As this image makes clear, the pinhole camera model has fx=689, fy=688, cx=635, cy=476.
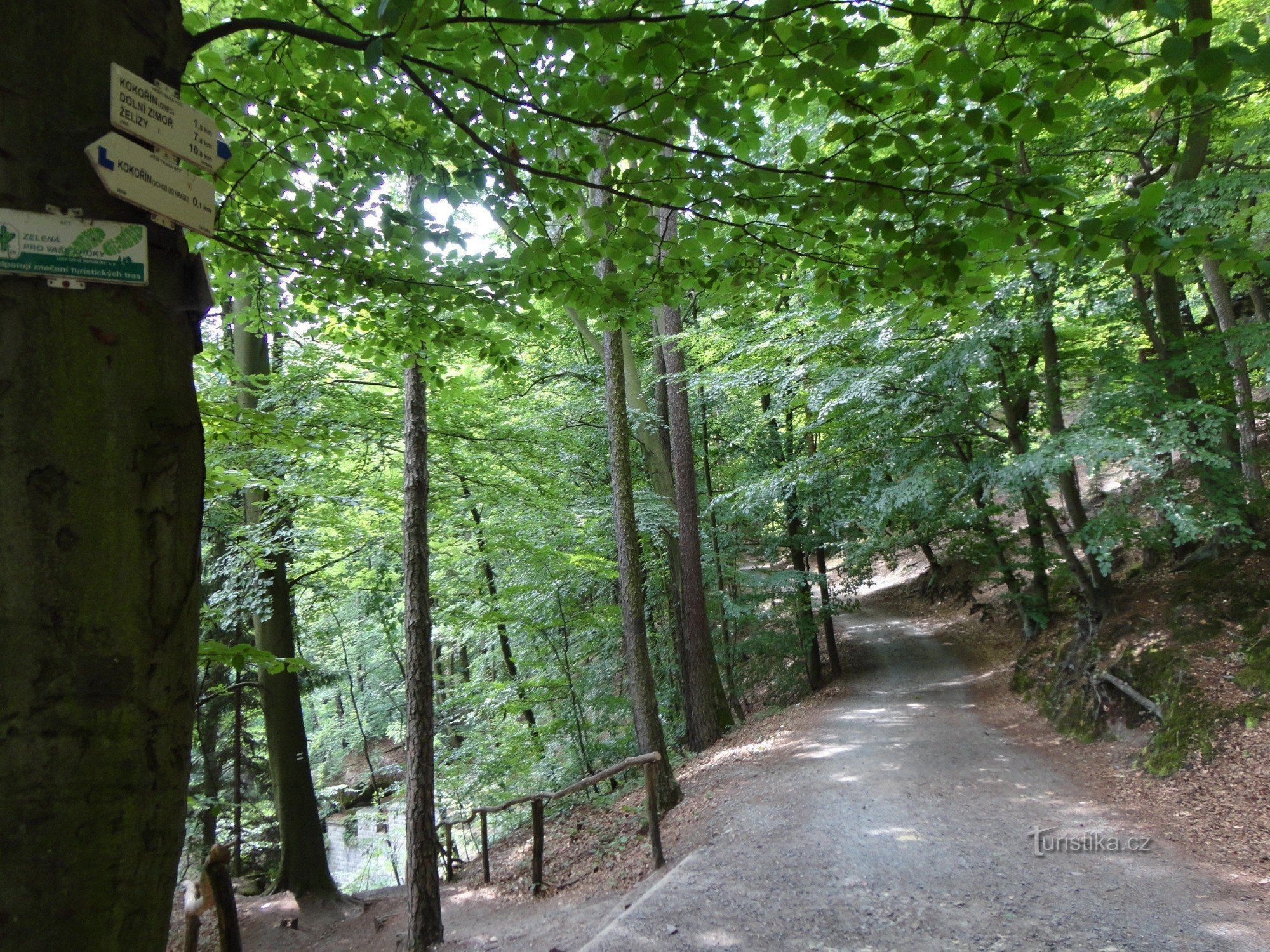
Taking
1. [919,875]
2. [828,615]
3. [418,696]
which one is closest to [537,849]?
[418,696]

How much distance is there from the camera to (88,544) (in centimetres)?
117

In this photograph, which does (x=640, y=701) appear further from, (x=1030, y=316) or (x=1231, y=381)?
(x=1231, y=381)

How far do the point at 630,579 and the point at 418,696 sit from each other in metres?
2.86

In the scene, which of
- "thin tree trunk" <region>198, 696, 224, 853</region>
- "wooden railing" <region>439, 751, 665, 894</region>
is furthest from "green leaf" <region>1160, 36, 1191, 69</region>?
"thin tree trunk" <region>198, 696, 224, 853</region>

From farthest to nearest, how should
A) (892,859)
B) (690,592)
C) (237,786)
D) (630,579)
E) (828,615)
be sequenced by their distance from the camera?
(828,615) < (237,786) < (690,592) < (630,579) < (892,859)

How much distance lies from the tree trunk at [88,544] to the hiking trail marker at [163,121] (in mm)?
25

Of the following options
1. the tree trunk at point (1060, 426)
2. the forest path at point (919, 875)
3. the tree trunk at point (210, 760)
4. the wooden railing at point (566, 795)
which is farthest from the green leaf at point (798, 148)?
the tree trunk at point (210, 760)

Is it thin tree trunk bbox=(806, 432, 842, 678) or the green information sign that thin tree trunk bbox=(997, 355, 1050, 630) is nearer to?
thin tree trunk bbox=(806, 432, 842, 678)

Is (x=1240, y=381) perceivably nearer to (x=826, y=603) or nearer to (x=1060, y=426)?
(x=1060, y=426)

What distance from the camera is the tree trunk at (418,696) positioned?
625 centimetres

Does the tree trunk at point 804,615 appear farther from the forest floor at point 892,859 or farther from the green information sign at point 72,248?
the green information sign at point 72,248

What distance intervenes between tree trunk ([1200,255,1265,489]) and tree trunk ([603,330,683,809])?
641cm

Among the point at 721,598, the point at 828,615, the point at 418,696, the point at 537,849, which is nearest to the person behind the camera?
the point at 418,696

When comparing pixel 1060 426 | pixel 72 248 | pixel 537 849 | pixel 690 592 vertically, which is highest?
pixel 1060 426
